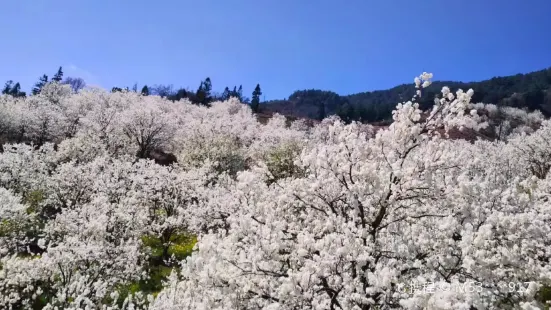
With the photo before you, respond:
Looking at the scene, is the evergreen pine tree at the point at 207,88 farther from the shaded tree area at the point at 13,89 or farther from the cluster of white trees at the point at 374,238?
the cluster of white trees at the point at 374,238

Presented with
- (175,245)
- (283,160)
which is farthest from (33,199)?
(283,160)

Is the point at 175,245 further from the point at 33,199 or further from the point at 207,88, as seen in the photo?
the point at 207,88

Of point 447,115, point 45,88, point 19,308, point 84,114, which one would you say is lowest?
point 19,308

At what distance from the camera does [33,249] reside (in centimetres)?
2533

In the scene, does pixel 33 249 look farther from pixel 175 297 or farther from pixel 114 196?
pixel 175 297

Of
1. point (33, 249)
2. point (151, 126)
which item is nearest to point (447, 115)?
point (33, 249)

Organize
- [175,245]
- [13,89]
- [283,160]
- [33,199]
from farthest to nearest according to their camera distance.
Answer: [13,89] < [283,160] < [33,199] < [175,245]

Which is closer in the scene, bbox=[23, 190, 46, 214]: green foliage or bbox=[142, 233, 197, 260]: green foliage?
bbox=[142, 233, 197, 260]: green foliage

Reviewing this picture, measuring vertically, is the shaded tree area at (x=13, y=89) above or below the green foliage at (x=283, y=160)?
above

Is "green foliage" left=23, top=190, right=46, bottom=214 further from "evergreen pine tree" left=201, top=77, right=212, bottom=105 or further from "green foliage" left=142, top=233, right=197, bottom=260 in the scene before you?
"evergreen pine tree" left=201, top=77, right=212, bottom=105

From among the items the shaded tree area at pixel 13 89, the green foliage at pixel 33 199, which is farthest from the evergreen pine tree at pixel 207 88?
the green foliage at pixel 33 199

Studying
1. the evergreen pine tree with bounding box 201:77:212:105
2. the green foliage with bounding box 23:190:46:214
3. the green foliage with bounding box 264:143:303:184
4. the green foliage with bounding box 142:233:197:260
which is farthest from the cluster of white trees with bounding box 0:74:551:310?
the evergreen pine tree with bounding box 201:77:212:105

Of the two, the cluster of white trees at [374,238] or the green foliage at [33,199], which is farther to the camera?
the green foliage at [33,199]

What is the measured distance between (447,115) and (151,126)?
5700cm
